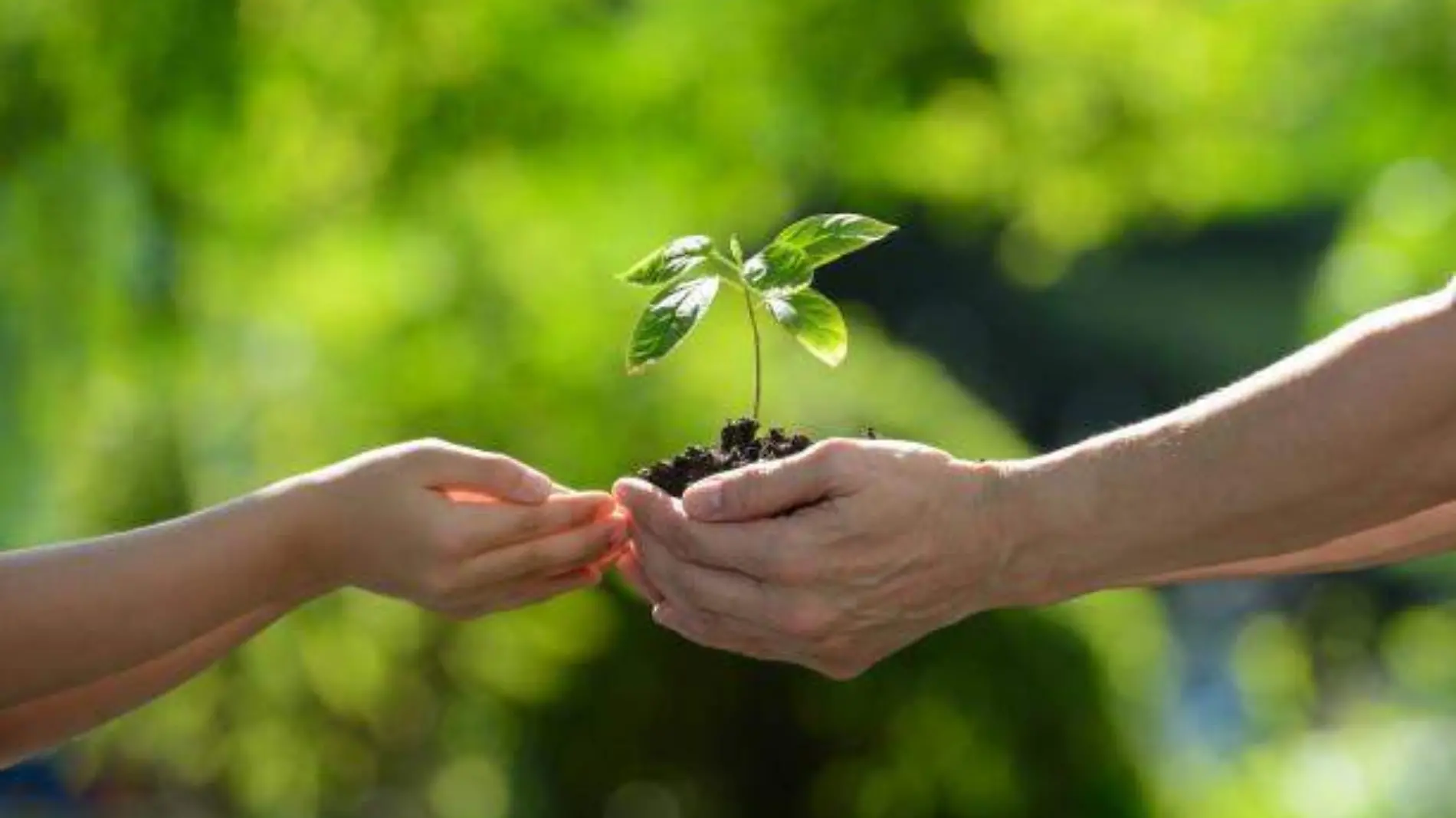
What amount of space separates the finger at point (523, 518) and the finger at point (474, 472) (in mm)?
20

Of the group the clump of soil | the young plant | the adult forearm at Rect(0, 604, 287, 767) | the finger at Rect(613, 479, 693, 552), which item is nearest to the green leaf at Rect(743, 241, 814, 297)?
the young plant

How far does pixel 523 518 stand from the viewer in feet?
8.70

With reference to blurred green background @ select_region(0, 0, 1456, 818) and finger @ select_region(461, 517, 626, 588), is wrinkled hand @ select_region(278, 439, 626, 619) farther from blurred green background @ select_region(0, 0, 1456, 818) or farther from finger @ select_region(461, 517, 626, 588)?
blurred green background @ select_region(0, 0, 1456, 818)

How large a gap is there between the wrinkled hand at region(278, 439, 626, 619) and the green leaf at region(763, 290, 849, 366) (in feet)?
0.95

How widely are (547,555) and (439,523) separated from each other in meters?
0.15

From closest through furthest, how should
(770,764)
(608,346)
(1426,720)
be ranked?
(770,764) < (608,346) < (1426,720)

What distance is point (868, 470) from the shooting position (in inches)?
101

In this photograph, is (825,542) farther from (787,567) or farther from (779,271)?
(779,271)

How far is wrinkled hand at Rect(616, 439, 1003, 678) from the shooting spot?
2570 millimetres

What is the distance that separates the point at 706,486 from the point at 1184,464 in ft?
1.67

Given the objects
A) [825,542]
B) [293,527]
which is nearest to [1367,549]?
[825,542]

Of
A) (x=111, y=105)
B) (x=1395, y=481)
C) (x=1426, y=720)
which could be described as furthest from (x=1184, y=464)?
(x=1426, y=720)

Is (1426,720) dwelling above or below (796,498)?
above

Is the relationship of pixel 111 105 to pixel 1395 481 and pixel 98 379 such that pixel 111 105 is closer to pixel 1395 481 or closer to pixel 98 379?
pixel 98 379
